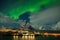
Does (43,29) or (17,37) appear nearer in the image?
(43,29)

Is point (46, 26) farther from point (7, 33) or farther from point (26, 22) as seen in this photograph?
point (7, 33)

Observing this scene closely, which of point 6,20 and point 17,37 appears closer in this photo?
point 6,20

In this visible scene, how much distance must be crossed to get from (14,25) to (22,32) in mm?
1136

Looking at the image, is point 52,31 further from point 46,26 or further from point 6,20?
point 6,20

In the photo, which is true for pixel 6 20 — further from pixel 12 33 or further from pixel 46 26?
pixel 46 26

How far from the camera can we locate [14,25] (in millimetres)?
19906

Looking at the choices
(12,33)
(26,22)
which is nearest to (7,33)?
(12,33)

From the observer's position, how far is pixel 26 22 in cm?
2003

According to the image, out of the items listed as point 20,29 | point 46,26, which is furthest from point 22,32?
point 46,26

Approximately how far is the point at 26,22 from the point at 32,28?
685mm

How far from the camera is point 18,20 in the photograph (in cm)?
2008

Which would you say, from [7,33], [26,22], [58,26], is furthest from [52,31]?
[7,33]

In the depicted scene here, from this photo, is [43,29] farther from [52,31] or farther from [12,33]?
[12,33]

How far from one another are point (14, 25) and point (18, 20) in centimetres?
51
